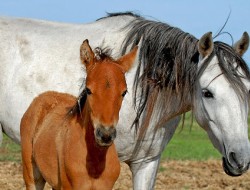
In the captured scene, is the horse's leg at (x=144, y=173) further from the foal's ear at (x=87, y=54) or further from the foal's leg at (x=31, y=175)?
the foal's ear at (x=87, y=54)

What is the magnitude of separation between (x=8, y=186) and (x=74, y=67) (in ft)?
11.7

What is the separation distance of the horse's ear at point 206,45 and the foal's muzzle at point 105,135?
3.85 feet

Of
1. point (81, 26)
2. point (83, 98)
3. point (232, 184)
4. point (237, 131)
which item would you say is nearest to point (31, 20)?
point (81, 26)

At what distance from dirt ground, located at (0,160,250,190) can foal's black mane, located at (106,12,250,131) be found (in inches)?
138

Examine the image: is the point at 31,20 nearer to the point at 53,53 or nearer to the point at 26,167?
the point at 53,53

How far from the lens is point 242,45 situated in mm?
5215

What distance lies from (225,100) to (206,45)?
1.51 feet

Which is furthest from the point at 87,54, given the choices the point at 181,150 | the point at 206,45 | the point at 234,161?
the point at 181,150

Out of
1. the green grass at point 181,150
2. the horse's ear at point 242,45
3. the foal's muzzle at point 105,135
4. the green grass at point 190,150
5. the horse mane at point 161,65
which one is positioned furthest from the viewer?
the green grass at point 190,150

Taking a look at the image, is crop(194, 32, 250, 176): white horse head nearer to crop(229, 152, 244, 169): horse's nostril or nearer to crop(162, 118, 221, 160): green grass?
crop(229, 152, 244, 169): horse's nostril

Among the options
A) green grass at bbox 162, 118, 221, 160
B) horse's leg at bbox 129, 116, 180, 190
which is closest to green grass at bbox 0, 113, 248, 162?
green grass at bbox 162, 118, 221, 160

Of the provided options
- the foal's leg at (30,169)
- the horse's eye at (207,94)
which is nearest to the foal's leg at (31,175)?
the foal's leg at (30,169)

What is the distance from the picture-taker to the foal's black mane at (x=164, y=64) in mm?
5188

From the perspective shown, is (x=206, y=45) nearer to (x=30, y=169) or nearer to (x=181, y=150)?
(x=30, y=169)
